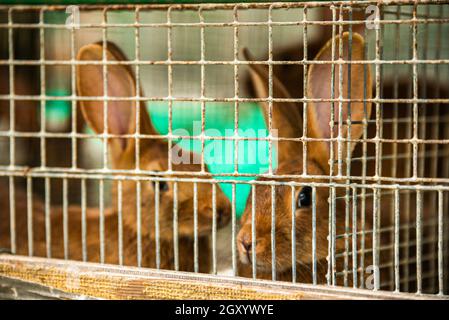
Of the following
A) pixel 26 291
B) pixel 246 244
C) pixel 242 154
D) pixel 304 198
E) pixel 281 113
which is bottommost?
pixel 26 291

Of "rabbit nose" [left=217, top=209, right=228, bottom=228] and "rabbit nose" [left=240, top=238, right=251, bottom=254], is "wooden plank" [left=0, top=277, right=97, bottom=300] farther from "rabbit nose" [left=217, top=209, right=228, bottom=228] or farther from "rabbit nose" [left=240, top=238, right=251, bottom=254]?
"rabbit nose" [left=217, top=209, right=228, bottom=228]

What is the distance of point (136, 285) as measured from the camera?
1.92 m

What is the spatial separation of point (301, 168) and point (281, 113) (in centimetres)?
22

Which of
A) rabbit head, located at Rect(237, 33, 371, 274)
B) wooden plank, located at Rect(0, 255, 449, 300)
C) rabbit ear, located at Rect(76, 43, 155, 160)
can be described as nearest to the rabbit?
rabbit ear, located at Rect(76, 43, 155, 160)

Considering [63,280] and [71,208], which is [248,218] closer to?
[63,280]

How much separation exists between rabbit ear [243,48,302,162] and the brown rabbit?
0.28m

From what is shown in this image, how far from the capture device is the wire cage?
1812 mm

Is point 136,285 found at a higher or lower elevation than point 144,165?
lower

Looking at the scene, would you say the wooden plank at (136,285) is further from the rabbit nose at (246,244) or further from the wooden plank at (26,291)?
the rabbit nose at (246,244)

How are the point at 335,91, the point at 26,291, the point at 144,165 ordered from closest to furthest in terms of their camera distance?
the point at 26,291 < the point at 335,91 < the point at 144,165

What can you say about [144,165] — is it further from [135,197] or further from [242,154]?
[242,154]

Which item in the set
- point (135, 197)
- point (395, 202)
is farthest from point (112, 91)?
point (395, 202)
